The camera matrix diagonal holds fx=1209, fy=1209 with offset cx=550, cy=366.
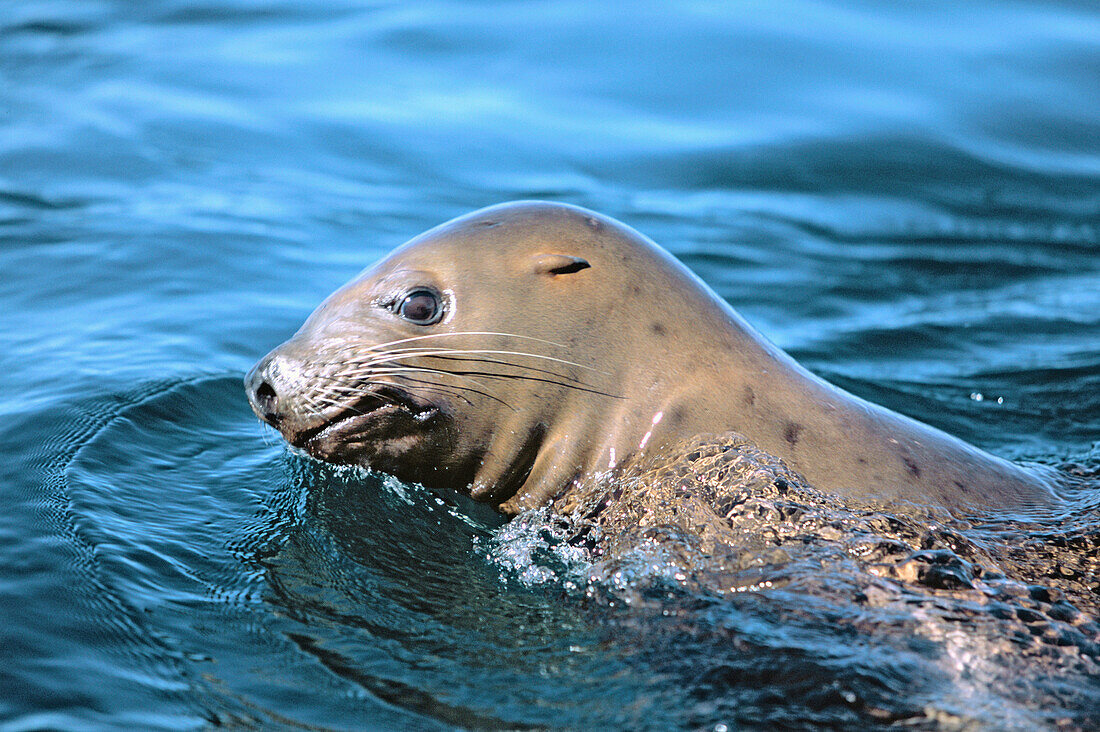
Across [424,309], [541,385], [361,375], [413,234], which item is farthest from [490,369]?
[413,234]

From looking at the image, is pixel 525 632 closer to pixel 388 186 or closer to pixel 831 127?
pixel 388 186

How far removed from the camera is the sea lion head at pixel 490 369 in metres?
3.86

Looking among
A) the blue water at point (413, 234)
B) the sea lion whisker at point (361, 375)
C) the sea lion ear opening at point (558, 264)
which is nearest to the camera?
the blue water at point (413, 234)

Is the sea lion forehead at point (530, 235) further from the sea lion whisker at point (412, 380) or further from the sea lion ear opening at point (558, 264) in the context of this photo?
the sea lion whisker at point (412, 380)

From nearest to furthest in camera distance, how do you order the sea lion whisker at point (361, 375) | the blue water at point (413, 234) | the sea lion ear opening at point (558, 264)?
the blue water at point (413, 234) < the sea lion whisker at point (361, 375) < the sea lion ear opening at point (558, 264)

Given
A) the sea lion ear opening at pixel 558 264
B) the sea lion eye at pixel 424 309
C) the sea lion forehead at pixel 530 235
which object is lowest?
the sea lion eye at pixel 424 309

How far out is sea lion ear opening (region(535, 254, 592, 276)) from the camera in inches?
155

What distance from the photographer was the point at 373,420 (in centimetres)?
388

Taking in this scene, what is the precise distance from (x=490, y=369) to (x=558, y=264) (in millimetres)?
411

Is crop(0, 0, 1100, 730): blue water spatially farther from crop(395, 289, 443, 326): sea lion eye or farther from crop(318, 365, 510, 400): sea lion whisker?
crop(395, 289, 443, 326): sea lion eye

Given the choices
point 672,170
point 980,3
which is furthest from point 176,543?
point 980,3

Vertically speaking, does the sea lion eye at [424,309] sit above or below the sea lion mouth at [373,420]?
above

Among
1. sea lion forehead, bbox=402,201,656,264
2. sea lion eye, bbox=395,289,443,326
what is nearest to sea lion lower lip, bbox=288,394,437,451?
sea lion eye, bbox=395,289,443,326

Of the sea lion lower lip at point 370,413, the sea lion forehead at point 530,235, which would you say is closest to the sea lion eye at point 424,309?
the sea lion forehead at point 530,235
